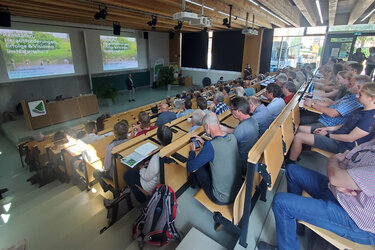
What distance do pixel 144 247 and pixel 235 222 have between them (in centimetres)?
86

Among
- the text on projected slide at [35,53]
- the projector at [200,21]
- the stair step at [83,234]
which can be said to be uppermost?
the projector at [200,21]

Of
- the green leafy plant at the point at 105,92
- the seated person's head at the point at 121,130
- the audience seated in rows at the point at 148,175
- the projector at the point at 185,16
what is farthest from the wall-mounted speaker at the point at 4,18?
the audience seated in rows at the point at 148,175

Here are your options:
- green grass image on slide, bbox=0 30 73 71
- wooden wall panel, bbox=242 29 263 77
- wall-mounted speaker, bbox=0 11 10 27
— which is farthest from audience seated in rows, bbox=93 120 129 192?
wooden wall panel, bbox=242 29 263 77

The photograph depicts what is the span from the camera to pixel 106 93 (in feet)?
29.6

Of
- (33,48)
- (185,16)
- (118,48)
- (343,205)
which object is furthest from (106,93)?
(343,205)

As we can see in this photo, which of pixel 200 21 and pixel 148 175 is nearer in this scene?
pixel 148 175

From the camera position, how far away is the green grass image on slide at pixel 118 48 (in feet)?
33.8

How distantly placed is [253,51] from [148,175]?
11.3 meters

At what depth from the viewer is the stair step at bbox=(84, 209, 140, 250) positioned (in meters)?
1.94

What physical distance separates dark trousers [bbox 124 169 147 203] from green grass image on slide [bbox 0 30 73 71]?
8.02 m

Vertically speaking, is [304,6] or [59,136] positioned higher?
[304,6]

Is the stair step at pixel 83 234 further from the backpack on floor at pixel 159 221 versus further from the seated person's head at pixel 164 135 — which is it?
the seated person's head at pixel 164 135

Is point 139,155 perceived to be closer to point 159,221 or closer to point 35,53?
point 159,221

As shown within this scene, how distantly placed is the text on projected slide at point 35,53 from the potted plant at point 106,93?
1.74m
